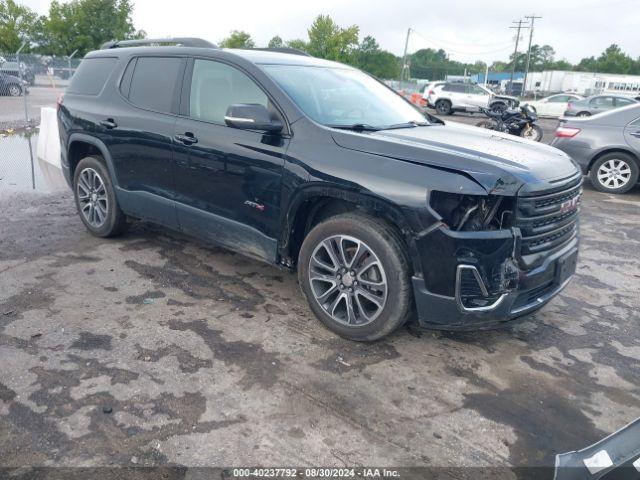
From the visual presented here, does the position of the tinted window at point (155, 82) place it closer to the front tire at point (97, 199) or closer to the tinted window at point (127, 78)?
the tinted window at point (127, 78)

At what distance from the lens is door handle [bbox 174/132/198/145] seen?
413 cm

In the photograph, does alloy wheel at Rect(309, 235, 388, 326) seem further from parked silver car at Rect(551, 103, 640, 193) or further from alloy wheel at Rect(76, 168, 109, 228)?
parked silver car at Rect(551, 103, 640, 193)

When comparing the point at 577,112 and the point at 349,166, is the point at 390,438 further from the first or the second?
the point at 577,112

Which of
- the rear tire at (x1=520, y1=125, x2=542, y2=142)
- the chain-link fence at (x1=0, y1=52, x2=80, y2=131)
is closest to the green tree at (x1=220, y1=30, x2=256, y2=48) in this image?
the chain-link fence at (x1=0, y1=52, x2=80, y2=131)

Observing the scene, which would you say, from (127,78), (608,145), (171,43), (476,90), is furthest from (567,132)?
(476,90)

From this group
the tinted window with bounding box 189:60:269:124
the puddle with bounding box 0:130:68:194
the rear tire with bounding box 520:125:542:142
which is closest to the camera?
the tinted window with bounding box 189:60:269:124

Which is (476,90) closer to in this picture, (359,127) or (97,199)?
(97,199)

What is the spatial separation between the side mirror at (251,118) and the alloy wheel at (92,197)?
2143 mm

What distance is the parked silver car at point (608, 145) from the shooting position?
8.39 meters

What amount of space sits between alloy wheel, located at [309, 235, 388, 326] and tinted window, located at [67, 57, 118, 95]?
3.08 metres

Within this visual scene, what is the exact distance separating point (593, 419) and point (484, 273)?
99cm

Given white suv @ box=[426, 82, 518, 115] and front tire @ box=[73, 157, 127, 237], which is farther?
white suv @ box=[426, 82, 518, 115]
